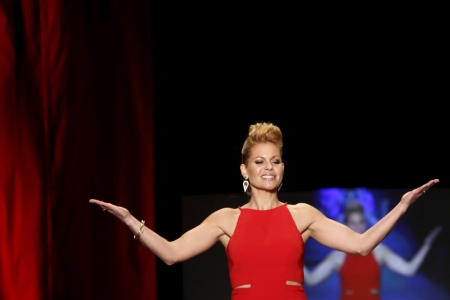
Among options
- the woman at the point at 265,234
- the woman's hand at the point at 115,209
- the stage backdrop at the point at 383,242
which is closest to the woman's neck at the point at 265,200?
the woman at the point at 265,234

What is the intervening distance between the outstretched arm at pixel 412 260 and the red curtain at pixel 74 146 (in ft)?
5.07

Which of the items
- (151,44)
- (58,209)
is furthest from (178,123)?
(58,209)

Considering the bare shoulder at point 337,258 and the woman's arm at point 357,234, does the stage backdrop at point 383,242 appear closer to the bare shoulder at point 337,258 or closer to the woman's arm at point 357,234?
the bare shoulder at point 337,258

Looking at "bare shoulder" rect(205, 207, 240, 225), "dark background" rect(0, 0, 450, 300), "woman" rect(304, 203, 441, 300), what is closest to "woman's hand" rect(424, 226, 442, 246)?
"woman" rect(304, 203, 441, 300)

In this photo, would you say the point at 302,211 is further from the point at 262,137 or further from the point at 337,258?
the point at 337,258

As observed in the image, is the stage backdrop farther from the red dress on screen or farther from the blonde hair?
the blonde hair

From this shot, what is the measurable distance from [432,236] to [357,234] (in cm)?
224

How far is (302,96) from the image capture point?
17.2 ft

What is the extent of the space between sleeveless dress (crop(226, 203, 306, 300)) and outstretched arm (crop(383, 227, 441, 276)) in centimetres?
223

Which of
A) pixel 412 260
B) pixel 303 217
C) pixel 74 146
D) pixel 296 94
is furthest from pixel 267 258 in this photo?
pixel 296 94

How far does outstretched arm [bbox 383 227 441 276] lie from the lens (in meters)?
4.83

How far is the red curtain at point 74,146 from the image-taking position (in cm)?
339

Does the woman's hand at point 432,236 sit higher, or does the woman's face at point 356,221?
the woman's face at point 356,221

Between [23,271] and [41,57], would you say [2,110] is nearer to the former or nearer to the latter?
[41,57]
